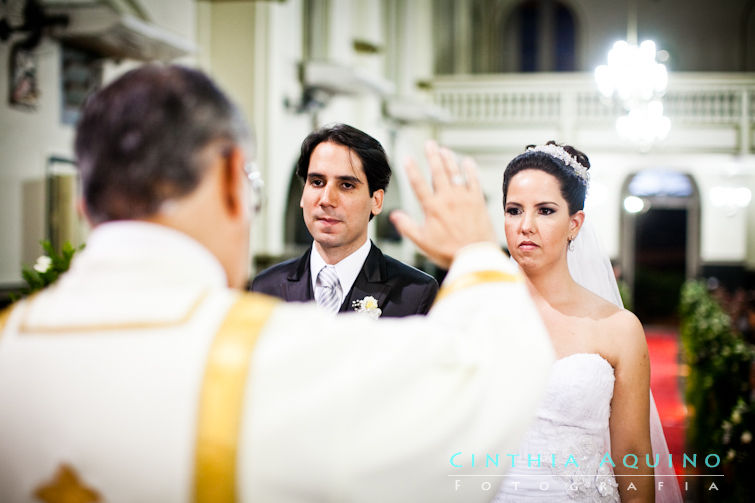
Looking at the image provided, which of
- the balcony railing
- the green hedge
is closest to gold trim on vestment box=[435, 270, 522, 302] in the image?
the green hedge

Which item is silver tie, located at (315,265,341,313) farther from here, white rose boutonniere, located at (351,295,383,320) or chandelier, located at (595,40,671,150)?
chandelier, located at (595,40,671,150)

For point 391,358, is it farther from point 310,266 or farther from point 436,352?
point 310,266

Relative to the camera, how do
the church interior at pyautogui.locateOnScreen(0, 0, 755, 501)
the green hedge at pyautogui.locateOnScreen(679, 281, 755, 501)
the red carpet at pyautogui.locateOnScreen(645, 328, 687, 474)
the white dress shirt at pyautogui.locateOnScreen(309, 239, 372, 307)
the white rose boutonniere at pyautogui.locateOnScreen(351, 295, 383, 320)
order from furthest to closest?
1. the red carpet at pyautogui.locateOnScreen(645, 328, 687, 474)
2. the church interior at pyautogui.locateOnScreen(0, 0, 755, 501)
3. the green hedge at pyautogui.locateOnScreen(679, 281, 755, 501)
4. the white dress shirt at pyautogui.locateOnScreen(309, 239, 372, 307)
5. the white rose boutonniere at pyautogui.locateOnScreen(351, 295, 383, 320)

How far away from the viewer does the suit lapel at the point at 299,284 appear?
204 centimetres

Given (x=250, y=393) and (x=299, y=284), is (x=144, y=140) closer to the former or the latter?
(x=250, y=393)

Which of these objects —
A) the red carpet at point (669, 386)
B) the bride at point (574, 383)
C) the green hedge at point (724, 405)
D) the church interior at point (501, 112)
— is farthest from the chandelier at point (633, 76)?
the bride at point (574, 383)

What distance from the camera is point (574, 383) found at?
2.05 metres

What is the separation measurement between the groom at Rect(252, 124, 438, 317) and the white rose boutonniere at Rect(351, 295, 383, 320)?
0.02 meters

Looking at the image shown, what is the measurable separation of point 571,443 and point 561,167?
82 cm

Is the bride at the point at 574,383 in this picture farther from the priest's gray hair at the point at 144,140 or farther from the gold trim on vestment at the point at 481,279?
the priest's gray hair at the point at 144,140

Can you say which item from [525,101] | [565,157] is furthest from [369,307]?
[525,101]

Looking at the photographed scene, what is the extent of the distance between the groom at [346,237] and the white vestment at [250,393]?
998mm

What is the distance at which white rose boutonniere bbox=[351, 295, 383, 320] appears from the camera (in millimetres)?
1909

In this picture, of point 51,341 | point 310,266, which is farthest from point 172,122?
point 310,266
